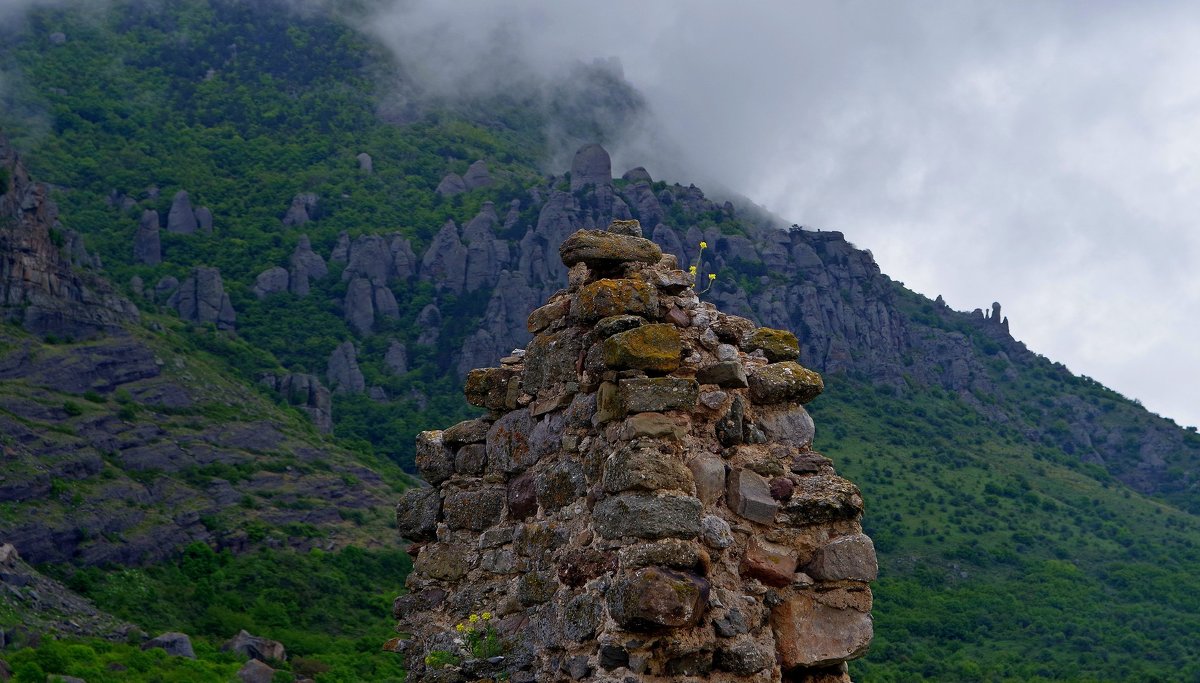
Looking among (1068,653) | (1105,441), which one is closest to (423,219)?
(1105,441)

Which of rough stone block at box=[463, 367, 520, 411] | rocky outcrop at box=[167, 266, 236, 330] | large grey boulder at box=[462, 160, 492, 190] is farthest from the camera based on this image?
large grey boulder at box=[462, 160, 492, 190]

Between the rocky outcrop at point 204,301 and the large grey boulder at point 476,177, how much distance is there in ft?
103

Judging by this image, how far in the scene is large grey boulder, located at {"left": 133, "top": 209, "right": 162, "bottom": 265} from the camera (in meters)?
111

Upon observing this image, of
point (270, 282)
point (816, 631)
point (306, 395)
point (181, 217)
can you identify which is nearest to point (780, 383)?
point (816, 631)

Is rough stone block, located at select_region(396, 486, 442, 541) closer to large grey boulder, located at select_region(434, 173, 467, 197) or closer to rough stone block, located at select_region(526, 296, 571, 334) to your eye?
rough stone block, located at select_region(526, 296, 571, 334)

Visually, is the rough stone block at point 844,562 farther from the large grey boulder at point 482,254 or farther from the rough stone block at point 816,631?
the large grey boulder at point 482,254

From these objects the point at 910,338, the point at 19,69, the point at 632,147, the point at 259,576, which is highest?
the point at 632,147

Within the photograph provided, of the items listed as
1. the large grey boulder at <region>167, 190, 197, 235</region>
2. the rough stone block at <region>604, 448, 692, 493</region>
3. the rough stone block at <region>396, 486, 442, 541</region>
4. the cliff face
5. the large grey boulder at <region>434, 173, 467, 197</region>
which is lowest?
the rough stone block at <region>604, 448, 692, 493</region>

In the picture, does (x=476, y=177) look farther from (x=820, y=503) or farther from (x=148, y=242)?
(x=820, y=503)

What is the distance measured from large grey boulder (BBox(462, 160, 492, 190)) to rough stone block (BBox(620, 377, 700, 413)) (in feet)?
413

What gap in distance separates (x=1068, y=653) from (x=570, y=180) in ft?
241

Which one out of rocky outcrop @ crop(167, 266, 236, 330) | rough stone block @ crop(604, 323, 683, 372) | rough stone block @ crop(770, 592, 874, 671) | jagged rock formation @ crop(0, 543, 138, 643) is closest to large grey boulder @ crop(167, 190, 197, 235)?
rocky outcrop @ crop(167, 266, 236, 330)

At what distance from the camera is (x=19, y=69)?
445ft

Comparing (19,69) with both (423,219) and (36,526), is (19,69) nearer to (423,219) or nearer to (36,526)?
(423,219)
